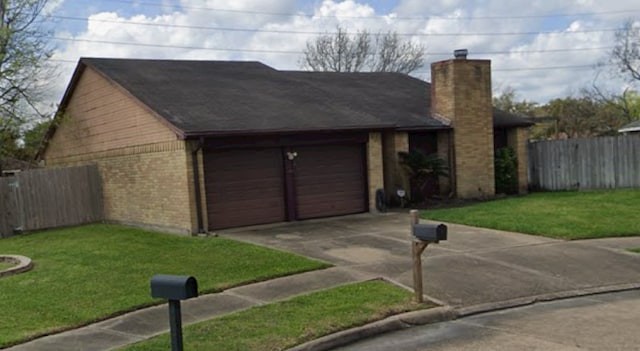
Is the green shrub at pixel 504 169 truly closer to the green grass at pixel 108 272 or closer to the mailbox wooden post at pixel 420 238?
the green grass at pixel 108 272

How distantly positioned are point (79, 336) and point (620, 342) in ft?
19.1

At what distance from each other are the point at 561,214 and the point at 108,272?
409 inches

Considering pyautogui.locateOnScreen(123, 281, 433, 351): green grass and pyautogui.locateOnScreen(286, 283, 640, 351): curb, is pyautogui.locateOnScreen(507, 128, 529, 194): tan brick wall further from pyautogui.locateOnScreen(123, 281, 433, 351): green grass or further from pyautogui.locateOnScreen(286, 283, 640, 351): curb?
pyautogui.locateOnScreen(123, 281, 433, 351): green grass

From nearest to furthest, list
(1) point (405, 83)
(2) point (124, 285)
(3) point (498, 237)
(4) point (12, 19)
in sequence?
(2) point (124, 285) < (3) point (498, 237) < (4) point (12, 19) < (1) point (405, 83)

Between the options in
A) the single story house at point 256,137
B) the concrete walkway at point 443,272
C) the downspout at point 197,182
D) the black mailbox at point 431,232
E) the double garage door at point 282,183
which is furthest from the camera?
the double garage door at point 282,183

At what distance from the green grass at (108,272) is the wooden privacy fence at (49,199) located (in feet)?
10.6

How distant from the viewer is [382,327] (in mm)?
6820

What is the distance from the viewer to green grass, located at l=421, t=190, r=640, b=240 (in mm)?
12617

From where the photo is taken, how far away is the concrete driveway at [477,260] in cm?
838

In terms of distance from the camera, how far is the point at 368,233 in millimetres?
13094

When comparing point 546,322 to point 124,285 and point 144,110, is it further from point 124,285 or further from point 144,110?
point 144,110

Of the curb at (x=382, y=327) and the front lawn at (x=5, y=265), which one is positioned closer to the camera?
Result: the curb at (x=382, y=327)

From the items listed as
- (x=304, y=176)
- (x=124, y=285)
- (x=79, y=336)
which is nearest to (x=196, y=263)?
(x=124, y=285)

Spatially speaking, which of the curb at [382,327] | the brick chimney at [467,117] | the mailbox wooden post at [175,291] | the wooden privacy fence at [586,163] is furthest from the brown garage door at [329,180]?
the mailbox wooden post at [175,291]
